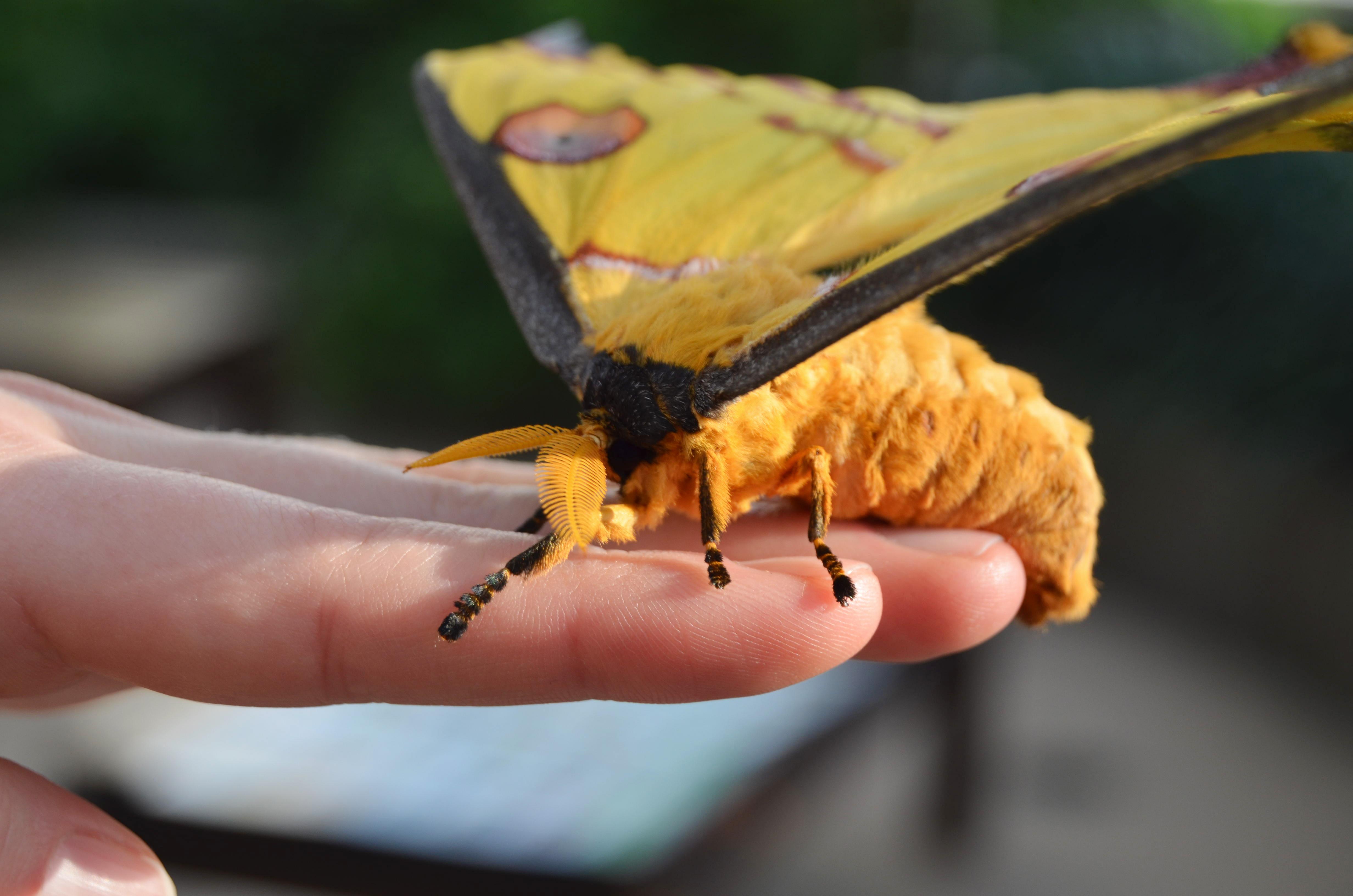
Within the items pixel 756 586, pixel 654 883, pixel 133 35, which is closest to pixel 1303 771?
pixel 654 883

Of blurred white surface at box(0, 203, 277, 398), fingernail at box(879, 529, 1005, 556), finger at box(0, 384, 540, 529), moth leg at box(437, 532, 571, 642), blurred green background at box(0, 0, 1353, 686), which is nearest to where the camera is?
moth leg at box(437, 532, 571, 642)

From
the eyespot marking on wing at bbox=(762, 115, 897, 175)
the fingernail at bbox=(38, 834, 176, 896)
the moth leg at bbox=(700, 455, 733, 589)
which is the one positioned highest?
the eyespot marking on wing at bbox=(762, 115, 897, 175)

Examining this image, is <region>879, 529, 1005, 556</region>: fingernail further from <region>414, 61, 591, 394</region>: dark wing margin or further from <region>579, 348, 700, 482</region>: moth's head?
<region>414, 61, 591, 394</region>: dark wing margin

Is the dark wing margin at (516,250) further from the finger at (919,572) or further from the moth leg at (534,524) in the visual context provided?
the finger at (919,572)

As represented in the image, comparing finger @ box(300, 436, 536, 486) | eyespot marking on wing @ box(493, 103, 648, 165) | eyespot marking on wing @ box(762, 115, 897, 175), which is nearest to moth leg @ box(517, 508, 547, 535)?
finger @ box(300, 436, 536, 486)

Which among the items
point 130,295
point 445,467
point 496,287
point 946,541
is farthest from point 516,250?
point 130,295
